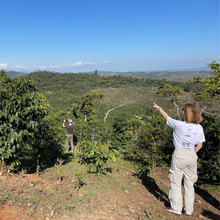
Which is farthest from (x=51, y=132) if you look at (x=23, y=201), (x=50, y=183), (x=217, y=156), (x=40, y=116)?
(x=217, y=156)

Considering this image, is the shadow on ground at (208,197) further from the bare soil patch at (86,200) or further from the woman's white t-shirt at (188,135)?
the woman's white t-shirt at (188,135)

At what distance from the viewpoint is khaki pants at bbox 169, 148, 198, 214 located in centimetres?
244

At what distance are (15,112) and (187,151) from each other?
9.75ft

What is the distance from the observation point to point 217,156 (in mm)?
4086

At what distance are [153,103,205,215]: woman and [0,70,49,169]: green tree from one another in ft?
8.29

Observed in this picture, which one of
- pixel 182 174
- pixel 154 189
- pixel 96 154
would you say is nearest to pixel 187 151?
pixel 182 174

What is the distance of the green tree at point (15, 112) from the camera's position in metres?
3.04

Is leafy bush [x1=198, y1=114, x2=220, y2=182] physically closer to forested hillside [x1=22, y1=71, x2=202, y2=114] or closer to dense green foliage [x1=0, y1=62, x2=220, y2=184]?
dense green foliage [x1=0, y1=62, x2=220, y2=184]

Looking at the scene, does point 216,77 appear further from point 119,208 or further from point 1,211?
point 1,211

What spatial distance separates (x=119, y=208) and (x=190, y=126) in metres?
1.70

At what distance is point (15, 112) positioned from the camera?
316cm

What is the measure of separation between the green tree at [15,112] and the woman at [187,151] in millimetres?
2527

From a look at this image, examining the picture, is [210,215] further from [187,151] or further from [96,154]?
[96,154]

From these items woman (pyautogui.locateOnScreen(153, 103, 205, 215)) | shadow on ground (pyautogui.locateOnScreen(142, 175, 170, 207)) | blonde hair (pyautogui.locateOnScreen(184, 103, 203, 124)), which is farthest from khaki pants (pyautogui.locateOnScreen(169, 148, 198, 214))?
shadow on ground (pyautogui.locateOnScreen(142, 175, 170, 207))
